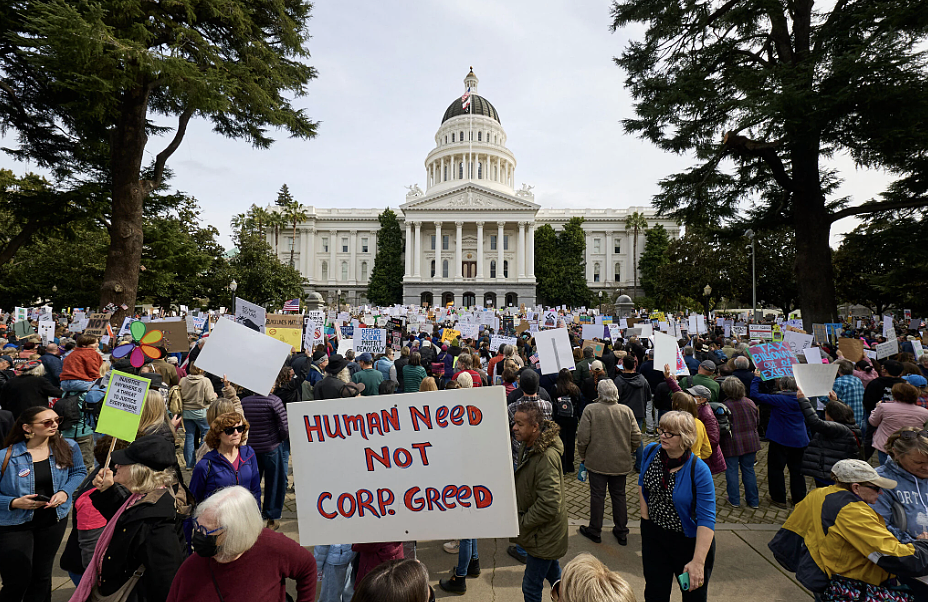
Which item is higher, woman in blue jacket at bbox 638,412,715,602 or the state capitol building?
the state capitol building

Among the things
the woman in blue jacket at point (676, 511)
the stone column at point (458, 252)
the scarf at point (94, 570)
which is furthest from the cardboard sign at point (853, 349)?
the stone column at point (458, 252)

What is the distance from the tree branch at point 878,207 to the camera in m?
13.4

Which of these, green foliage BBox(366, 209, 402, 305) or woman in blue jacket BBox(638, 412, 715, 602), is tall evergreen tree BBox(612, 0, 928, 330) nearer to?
woman in blue jacket BBox(638, 412, 715, 602)

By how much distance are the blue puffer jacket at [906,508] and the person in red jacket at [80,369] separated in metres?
9.00

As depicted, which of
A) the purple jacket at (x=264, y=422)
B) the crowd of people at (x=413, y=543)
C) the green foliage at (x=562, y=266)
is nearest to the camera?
the crowd of people at (x=413, y=543)

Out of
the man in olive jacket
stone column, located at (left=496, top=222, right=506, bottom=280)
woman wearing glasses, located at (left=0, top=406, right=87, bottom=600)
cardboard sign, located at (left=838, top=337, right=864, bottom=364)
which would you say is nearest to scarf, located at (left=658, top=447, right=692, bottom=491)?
the man in olive jacket

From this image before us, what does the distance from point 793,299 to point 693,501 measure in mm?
41127

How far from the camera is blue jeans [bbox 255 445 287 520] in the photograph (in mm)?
4887

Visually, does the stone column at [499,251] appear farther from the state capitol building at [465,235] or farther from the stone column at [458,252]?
the stone column at [458,252]

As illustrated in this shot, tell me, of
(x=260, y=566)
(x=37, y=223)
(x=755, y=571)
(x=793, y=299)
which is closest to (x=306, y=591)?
(x=260, y=566)

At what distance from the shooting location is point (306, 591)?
2.14m

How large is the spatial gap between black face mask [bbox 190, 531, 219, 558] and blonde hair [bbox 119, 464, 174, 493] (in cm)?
85

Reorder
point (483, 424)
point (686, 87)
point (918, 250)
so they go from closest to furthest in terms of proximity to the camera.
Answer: point (483, 424) → point (918, 250) → point (686, 87)

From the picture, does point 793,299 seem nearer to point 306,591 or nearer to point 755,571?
point 755,571
